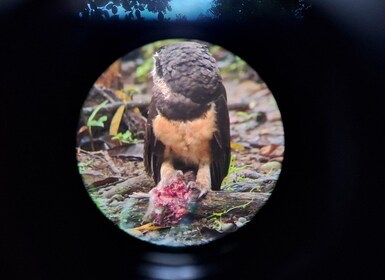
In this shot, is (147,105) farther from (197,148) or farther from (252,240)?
(252,240)

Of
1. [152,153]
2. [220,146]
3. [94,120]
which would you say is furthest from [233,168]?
[94,120]

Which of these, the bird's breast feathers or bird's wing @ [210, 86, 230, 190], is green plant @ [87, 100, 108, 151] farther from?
bird's wing @ [210, 86, 230, 190]

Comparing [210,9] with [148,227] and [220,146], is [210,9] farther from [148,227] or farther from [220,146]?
[148,227]

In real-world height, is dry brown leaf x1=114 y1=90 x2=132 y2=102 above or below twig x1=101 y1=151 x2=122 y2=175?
above

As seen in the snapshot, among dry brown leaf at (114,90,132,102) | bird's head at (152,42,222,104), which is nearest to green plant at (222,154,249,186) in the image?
bird's head at (152,42,222,104)

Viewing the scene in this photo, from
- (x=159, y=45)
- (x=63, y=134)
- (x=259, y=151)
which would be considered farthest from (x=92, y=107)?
(x=259, y=151)

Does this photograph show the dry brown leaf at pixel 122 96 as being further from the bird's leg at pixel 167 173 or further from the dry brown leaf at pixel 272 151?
the dry brown leaf at pixel 272 151

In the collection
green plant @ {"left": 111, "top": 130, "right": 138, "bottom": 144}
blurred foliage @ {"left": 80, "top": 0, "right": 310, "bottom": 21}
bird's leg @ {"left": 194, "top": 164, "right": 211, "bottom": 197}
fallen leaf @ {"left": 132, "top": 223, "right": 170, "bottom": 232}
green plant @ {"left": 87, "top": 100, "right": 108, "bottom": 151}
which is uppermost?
blurred foliage @ {"left": 80, "top": 0, "right": 310, "bottom": 21}
